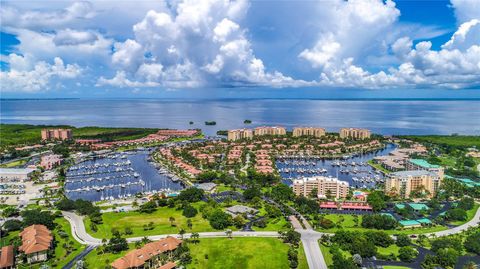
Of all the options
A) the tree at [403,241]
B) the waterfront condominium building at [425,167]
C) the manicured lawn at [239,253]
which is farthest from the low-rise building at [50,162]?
the waterfront condominium building at [425,167]

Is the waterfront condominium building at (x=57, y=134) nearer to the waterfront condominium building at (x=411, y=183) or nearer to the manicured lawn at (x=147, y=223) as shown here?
the manicured lawn at (x=147, y=223)

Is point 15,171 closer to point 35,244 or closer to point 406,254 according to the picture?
point 35,244

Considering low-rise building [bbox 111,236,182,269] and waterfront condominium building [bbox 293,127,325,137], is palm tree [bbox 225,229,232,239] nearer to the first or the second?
low-rise building [bbox 111,236,182,269]

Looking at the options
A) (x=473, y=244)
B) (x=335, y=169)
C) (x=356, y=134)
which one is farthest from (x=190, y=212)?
(x=356, y=134)

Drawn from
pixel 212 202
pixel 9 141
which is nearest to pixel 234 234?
pixel 212 202

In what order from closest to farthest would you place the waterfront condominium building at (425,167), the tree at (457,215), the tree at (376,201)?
the tree at (457,215), the tree at (376,201), the waterfront condominium building at (425,167)

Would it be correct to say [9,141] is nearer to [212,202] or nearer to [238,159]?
[238,159]
